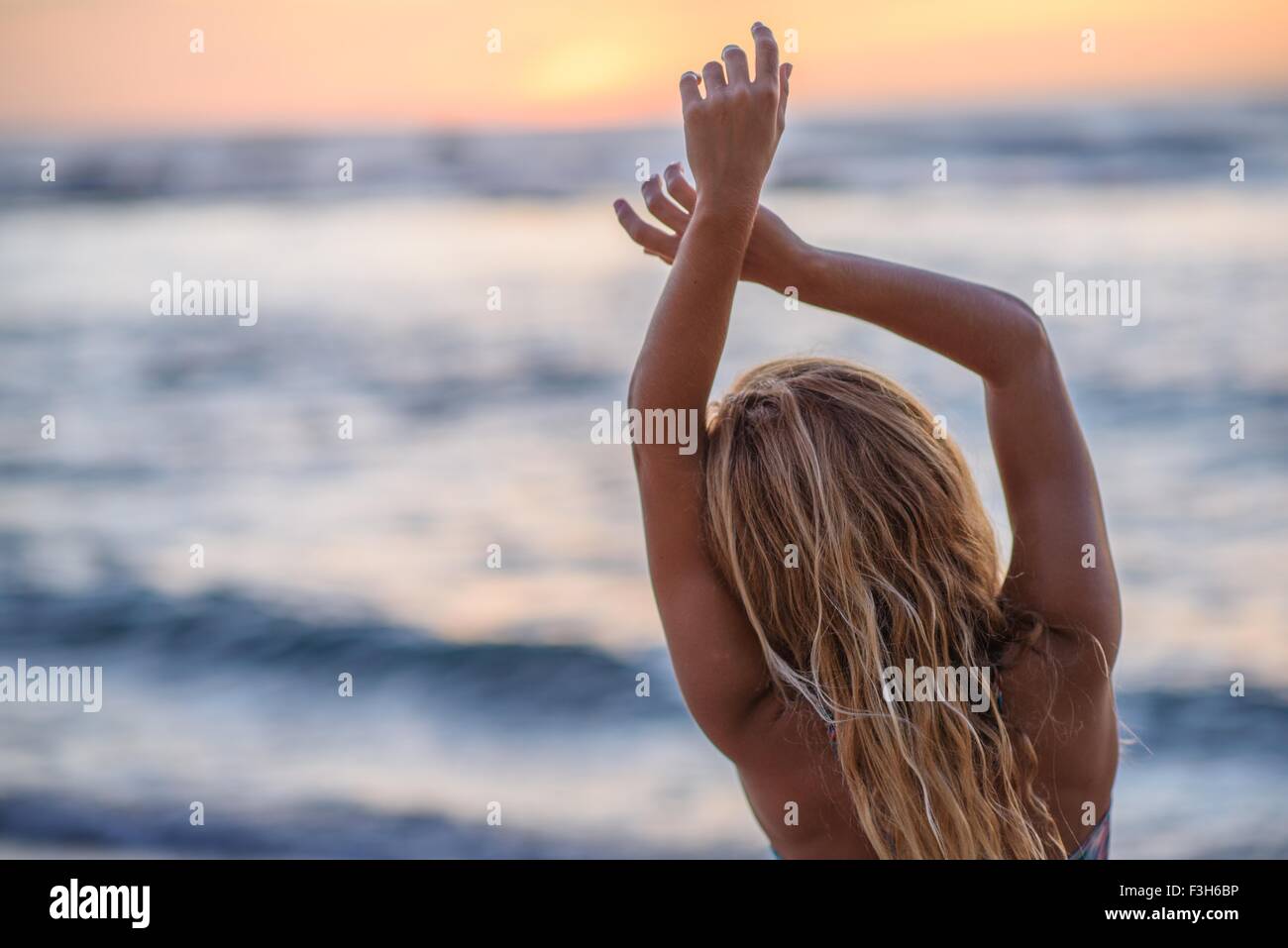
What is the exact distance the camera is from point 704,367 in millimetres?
1469

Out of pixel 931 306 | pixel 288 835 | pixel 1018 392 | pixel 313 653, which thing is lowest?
pixel 288 835

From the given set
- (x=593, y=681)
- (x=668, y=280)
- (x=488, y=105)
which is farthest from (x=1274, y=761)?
(x=488, y=105)

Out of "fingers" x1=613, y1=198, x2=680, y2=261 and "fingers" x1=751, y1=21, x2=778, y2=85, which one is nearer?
"fingers" x1=751, y1=21, x2=778, y2=85

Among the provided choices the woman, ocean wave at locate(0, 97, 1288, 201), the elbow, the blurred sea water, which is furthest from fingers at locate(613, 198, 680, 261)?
ocean wave at locate(0, 97, 1288, 201)

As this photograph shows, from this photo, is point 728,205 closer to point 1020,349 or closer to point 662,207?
point 662,207

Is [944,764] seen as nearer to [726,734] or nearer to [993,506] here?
[726,734]

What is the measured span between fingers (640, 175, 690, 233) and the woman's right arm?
21cm

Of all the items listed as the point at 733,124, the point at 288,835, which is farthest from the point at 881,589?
the point at 288,835

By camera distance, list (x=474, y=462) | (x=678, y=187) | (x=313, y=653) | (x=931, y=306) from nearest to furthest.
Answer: (x=931, y=306)
(x=678, y=187)
(x=313, y=653)
(x=474, y=462)

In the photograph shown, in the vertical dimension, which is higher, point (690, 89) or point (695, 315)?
point (690, 89)

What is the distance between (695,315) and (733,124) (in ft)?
0.81

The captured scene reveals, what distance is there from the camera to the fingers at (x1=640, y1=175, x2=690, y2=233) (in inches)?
69.7

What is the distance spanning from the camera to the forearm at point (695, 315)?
1461 mm

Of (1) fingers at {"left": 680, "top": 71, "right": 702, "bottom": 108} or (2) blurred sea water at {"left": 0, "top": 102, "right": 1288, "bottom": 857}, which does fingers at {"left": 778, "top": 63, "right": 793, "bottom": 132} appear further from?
(2) blurred sea water at {"left": 0, "top": 102, "right": 1288, "bottom": 857}
